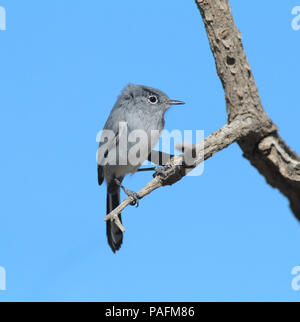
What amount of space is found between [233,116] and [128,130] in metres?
1.58

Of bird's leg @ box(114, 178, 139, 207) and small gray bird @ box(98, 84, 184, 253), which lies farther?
small gray bird @ box(98, 84, 184, 253)

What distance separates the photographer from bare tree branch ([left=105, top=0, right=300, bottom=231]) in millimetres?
6270

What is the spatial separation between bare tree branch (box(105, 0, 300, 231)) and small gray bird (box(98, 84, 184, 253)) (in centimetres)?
100

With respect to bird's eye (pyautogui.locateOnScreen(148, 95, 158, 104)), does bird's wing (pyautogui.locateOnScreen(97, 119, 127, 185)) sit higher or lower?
lower

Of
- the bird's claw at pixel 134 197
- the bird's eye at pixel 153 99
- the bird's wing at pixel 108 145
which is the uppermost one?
the bird's eye at pixel 153 99

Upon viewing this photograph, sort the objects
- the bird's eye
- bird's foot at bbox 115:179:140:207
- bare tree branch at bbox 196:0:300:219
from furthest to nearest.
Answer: the bird's eye, bird's foot at bbox 115:179:140:207, bare tree branch at bbox 196:0:300:219

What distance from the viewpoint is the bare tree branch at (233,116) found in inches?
247

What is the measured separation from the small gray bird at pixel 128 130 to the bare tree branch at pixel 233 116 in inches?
39.2

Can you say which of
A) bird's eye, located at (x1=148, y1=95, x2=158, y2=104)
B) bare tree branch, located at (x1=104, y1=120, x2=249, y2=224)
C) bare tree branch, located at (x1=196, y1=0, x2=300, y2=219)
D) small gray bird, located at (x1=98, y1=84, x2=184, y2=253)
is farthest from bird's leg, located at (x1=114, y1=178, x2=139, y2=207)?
bare tree branch, located at (x1=196, y1=0, x2=300, y2=219)

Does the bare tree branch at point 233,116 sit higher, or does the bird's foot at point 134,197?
the bare tree branch at point 233,116

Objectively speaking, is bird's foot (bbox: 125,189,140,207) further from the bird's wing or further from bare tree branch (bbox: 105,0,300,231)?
the bird's wing

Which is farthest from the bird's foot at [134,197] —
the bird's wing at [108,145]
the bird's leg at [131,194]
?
the bird's wing at [108,145]

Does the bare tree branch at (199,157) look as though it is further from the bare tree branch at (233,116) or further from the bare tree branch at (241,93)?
the bare tree branch at (241,93)

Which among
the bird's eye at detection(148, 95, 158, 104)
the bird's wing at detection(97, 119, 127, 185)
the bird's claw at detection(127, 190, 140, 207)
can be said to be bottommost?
the bird's claw at detection(127, 190, 140, 207)
